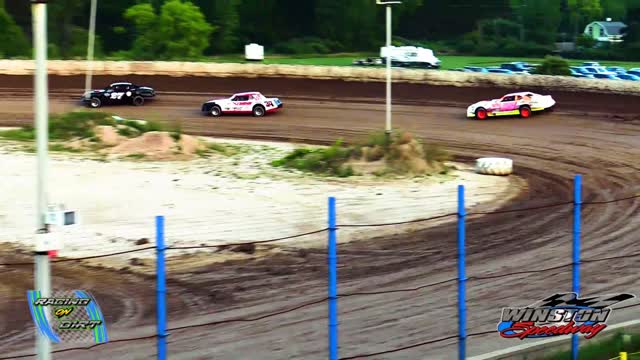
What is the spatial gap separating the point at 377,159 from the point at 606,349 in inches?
735

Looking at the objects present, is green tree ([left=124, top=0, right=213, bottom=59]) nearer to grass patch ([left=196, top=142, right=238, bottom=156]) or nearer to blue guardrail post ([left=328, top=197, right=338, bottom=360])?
grass patch ([left=196, top=142, right=238, bottom=156])

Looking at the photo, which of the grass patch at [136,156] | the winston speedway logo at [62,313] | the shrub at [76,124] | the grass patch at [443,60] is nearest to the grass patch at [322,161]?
the grass patch at [136,156]

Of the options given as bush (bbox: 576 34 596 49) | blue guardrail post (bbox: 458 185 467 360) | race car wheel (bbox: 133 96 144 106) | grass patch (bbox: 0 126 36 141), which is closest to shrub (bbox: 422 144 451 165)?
grass patch (bbox: 0 126 36 141)

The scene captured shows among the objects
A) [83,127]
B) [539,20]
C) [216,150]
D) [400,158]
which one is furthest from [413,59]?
[400,158]

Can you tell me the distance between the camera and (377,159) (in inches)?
1122

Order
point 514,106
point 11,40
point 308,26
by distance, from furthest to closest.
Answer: point 308,26, point 11,40, point 514,106

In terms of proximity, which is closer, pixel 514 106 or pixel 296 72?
pixel 514 106

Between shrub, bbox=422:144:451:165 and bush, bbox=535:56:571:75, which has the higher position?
bush, bbox=535:56:571:75

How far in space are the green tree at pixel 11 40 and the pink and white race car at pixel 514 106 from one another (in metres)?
37.2

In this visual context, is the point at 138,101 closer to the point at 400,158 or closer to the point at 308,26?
the point at 400,158

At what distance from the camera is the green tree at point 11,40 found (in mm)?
65144

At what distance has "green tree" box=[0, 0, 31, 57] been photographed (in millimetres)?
65144

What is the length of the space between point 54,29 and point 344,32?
88.3ft

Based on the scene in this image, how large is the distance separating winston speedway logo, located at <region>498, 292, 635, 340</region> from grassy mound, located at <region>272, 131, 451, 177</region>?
17035 millimetres
